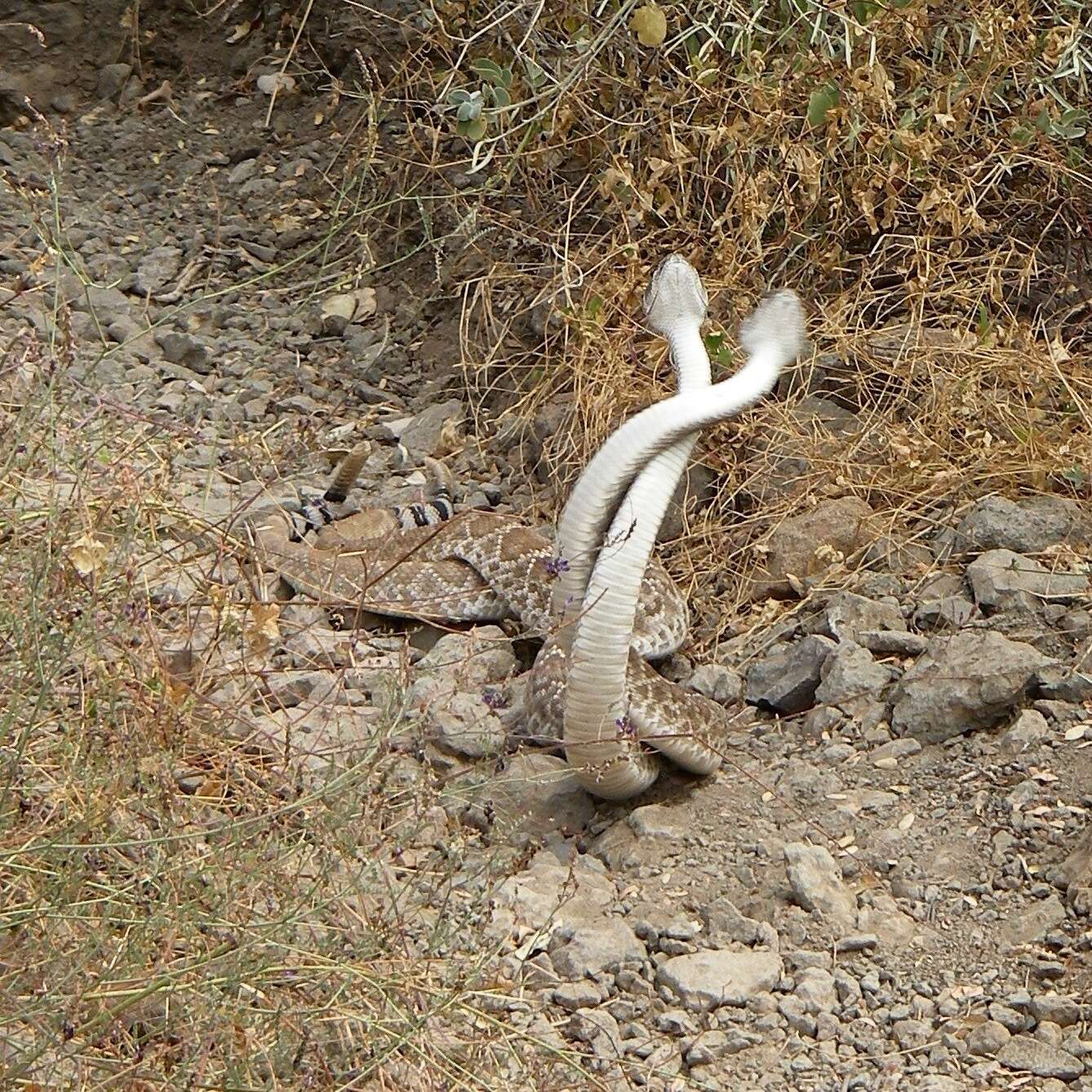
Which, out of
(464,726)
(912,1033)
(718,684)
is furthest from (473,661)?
(912,1033)

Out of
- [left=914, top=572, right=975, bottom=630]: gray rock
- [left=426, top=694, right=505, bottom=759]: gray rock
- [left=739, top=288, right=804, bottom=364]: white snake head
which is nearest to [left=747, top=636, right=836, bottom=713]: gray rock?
[left=914, top=572, right=975, bottom=630]: gray rock

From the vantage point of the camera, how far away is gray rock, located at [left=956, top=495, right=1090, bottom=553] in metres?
4.99

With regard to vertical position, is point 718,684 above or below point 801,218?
below

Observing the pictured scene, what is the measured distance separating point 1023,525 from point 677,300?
1228mm

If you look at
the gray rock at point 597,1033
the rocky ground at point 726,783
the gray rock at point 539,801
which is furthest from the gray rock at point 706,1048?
the gray rock at point 539,801

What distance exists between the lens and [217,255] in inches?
296

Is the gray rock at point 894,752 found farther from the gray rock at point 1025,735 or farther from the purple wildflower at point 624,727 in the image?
the purple wildflower at point 624,727

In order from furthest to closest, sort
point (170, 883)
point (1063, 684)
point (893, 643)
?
point (893, 643) → point (1063, 684) → point (170, 883)

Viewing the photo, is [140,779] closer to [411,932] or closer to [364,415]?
[411,932]

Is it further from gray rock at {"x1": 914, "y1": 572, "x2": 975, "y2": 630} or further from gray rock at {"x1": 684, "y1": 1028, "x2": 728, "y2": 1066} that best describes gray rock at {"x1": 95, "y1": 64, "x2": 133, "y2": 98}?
gray rock at {"x1": 684, "y1": 1028, "x2": 728, "y2": 1066}

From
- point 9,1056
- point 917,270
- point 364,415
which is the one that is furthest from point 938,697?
point 364,415

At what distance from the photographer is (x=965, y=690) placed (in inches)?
175

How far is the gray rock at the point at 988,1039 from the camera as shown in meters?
3.44

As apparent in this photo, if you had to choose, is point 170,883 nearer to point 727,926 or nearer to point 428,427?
point 727,926
